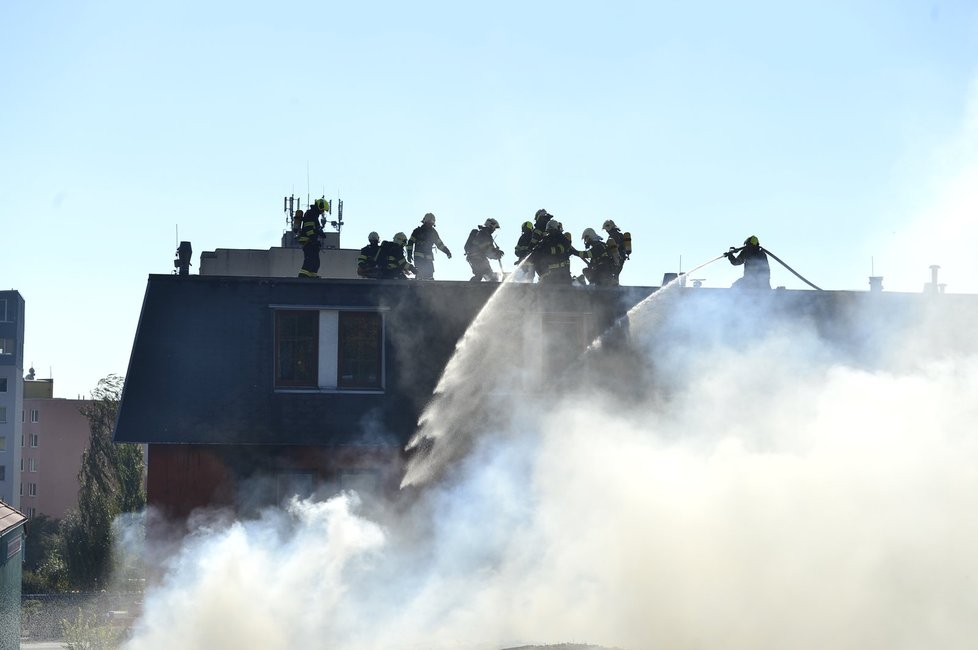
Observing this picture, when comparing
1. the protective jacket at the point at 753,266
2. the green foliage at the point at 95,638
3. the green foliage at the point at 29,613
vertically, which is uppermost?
the protective jacket at the point at 753,266

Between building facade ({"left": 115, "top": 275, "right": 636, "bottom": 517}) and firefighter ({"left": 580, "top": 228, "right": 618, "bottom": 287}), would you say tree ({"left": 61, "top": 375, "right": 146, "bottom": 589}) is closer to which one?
building facade ({"left": 115, "top": 275, "right": 636, "bottom": 517})

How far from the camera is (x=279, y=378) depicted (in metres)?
24.4

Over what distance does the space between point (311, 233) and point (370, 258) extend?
143 cm

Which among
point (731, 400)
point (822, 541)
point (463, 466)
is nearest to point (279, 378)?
point (463, 466)

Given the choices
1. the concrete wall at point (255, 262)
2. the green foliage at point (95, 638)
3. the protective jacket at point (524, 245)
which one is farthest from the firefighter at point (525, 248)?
the green foliage at point (95, 638)

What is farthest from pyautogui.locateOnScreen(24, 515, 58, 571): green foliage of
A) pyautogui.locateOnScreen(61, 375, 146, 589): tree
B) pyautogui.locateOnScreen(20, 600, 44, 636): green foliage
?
pyautogui.locateOnScreen(20, 600, 44, 636): green foliage

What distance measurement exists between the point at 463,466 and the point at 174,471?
6.03 meters

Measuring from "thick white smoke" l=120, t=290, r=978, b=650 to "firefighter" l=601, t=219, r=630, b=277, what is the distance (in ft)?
6.16

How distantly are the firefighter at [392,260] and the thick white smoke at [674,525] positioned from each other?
2576 millimetres

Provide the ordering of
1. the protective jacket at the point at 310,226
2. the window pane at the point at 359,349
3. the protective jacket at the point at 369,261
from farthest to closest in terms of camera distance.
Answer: the protective jacket at the point at 369,261, the protective jacket at the point at 310,226, the window pane at the point at 359,349

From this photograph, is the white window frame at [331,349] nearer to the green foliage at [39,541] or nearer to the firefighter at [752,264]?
the firefighter at [752,264]

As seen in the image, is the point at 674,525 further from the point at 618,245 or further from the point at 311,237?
the point at 311,237

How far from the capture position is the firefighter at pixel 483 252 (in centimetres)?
2534

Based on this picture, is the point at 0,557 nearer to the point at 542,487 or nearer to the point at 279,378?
the point at 279,378
